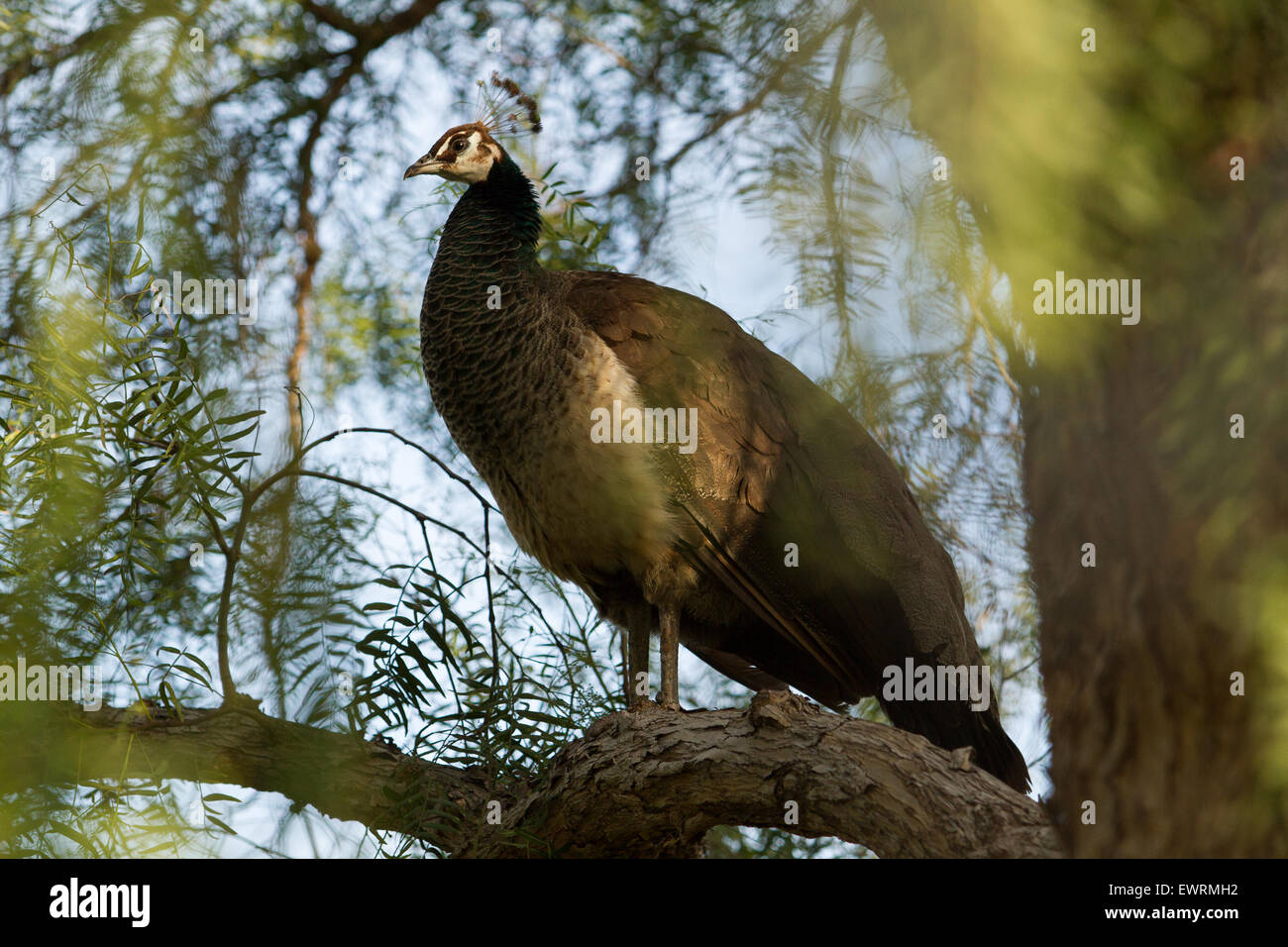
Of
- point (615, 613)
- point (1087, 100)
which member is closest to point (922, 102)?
point (1087, 100)

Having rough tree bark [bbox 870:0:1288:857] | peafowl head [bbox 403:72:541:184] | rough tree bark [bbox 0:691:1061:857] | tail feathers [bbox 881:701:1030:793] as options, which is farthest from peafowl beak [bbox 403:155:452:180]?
rough tree bark [bbox 870:0:1288:857]

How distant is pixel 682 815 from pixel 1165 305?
5.95ft

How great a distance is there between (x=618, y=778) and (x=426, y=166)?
2.06 m

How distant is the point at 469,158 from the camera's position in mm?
3506

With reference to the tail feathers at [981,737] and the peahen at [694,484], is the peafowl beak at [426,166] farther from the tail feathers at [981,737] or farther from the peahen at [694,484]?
the tail feathers at [981,737]

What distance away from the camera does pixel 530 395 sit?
10.0ft

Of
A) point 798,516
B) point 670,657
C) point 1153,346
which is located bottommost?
point 670,657

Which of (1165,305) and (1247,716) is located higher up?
(1165,305)

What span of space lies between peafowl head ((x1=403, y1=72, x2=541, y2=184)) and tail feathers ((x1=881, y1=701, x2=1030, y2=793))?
2.12m

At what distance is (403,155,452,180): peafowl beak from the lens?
11.5ft

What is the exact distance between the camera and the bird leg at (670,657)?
300cm

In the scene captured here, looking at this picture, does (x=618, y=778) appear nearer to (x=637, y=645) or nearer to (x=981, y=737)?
(x=637, y=645)

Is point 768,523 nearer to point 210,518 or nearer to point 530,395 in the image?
point 530,395

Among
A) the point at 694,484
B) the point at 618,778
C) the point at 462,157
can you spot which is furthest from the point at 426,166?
the point at 618,778
